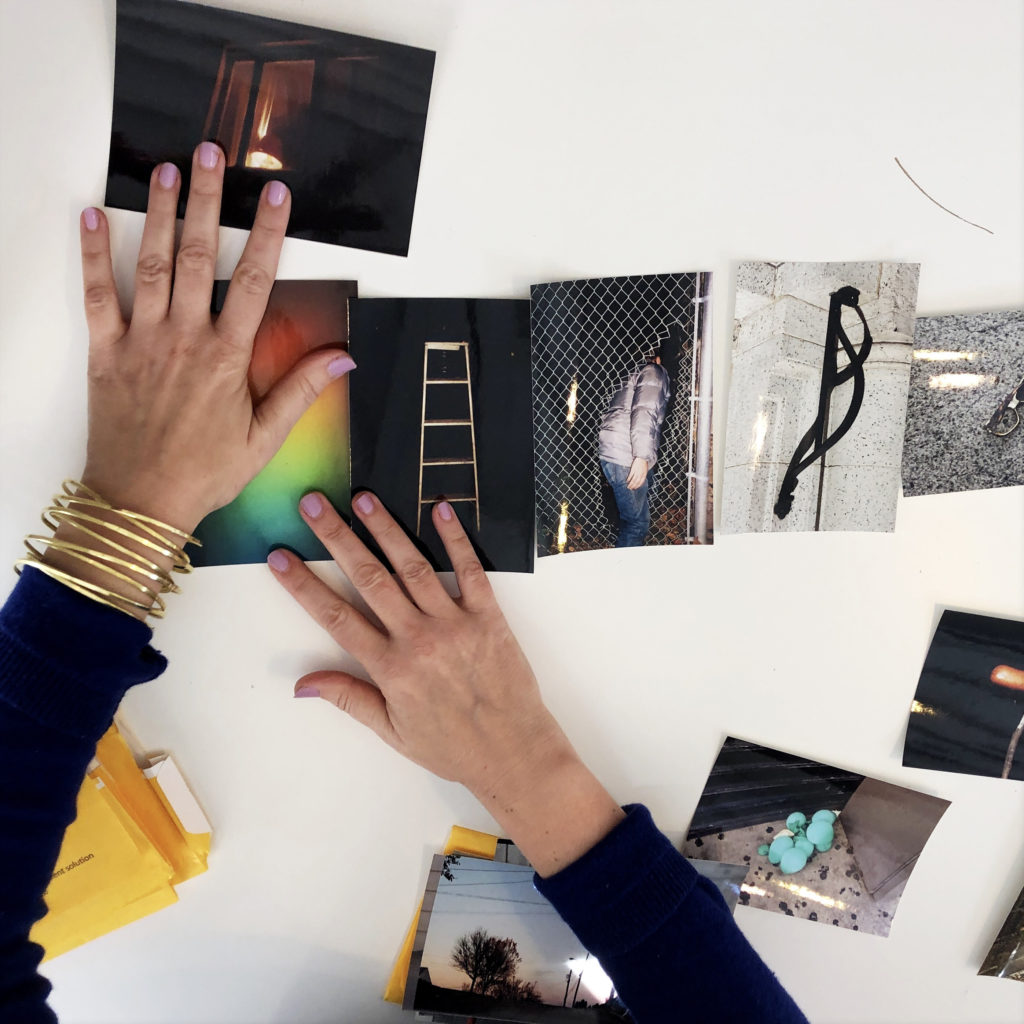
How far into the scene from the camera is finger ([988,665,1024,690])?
2.87 ft

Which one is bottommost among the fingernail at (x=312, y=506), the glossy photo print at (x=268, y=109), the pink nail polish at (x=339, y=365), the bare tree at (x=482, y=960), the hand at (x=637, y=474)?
the bare tree at (x=482, y=960)

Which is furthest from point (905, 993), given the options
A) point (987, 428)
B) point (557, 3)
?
point (557, 3)

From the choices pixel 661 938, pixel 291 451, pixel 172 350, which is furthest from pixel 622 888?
pixel 172 350

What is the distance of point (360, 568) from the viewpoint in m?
0.80

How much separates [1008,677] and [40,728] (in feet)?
3.46

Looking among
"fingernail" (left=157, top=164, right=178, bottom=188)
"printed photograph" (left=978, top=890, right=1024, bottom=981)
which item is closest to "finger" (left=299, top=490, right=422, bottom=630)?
"fingernail" (left=157, top=164, right=178, bottom=188)

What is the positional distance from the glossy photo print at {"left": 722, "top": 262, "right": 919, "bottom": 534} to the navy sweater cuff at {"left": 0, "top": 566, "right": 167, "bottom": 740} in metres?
0.66

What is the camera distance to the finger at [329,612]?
800 mm

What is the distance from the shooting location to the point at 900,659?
87 cm

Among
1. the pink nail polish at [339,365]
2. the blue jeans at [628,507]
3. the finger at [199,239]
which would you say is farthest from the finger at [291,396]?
the blue jeans at [628,507]

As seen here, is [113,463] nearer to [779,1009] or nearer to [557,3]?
[557,3]

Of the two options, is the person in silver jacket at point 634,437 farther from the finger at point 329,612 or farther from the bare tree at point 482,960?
the bare tree at point 482,960

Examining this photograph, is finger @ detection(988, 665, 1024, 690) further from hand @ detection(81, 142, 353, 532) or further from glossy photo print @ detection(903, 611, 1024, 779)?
hand @ detection(81, 142, 353, 532)

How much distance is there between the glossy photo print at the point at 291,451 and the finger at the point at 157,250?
54 mm
